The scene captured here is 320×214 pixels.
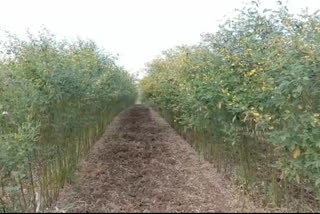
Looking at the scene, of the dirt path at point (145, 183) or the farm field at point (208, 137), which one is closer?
the farm field at point (208, 137)

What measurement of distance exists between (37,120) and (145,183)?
1.86 m

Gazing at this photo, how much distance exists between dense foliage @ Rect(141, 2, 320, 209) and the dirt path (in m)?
0.58

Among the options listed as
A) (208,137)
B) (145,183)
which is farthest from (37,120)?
(208,137)

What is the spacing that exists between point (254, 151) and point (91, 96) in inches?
120

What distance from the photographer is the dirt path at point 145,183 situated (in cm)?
423

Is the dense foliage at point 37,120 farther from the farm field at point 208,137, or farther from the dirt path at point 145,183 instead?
the dirt path at point 145,183

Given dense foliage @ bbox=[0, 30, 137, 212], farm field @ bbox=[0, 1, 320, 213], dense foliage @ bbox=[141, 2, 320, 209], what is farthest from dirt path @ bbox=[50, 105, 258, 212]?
dense foliage @ bbox=[141, 2, 320, 209]

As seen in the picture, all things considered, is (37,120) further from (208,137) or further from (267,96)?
(208,137)

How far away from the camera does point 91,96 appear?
6633 mm

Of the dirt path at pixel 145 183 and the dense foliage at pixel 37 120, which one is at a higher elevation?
the dense foliage at pixel 37 120

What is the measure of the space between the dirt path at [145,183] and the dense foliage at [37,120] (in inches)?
14.4

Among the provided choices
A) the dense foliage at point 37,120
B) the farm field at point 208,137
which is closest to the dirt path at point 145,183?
the farm field at point 208,137

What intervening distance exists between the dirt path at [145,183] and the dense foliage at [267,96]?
58 cm

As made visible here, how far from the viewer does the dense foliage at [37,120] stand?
3188 mm
